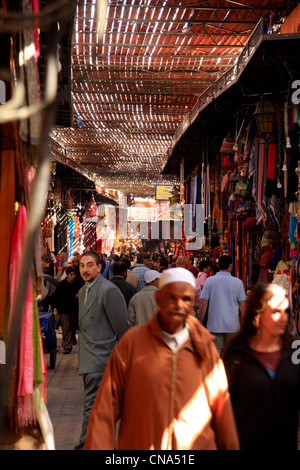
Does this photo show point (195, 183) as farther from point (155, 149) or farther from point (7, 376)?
point (7, 376)

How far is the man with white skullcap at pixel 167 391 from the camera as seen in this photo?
2.80 m

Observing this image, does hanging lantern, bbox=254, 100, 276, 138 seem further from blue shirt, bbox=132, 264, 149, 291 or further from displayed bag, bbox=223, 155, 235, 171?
blue shirt, bbox=132, 264, 149, 291

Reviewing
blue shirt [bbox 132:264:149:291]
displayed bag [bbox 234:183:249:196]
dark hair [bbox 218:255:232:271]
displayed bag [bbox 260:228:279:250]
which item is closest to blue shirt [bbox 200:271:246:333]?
dark hair [bbox 218:255:232:271]

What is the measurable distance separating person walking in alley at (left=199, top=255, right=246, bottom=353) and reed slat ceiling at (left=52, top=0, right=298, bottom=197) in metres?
3.61

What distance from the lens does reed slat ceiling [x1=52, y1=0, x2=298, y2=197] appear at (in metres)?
11.1

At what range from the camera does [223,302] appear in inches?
275

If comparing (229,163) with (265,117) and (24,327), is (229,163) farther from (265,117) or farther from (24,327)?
(24,327)

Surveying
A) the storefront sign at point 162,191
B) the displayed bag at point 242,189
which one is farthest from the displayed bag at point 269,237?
the storefront sign at point 162,191

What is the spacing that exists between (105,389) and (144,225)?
49.7 meters

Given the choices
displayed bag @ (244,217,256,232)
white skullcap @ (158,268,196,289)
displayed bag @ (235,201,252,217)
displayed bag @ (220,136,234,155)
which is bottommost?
white skullcap @ (158,268,196,289)

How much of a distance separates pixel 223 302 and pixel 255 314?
344 centimetres

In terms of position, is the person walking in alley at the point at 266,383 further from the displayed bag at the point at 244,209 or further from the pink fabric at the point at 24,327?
the displayed bag at the point at 244,209

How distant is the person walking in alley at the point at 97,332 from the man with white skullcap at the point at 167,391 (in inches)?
94.9

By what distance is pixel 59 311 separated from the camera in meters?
10.8
